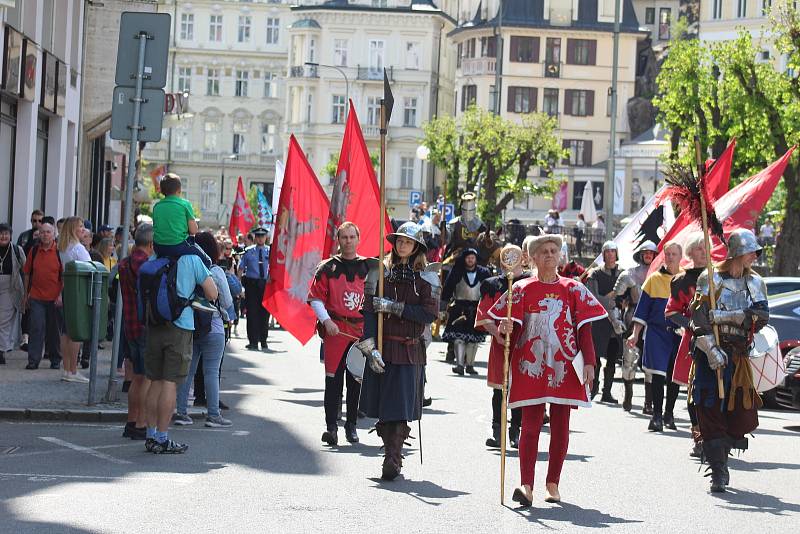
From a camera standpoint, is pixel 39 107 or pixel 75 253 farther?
pixel 39 107

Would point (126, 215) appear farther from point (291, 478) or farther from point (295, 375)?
point (295, 375)

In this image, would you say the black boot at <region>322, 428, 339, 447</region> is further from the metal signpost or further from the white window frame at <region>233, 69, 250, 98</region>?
the white window frame at <region>233, 69, 250, 98</region>

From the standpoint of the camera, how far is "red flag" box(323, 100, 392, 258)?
16.6 metres

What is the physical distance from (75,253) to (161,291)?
6759 mm

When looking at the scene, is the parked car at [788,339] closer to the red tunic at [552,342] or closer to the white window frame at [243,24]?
the red tunic at [552,342]

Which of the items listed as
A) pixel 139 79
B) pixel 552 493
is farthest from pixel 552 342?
pixel 139 79

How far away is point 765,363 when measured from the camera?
37.4 feet

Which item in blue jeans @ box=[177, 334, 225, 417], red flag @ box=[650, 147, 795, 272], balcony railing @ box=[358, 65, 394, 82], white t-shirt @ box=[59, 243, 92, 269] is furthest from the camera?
balcony railing @ box=[358, 65, 394, 82]

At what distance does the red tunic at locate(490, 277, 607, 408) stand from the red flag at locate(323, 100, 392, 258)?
6.19 metres

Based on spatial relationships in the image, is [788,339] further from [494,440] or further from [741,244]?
[741,244]

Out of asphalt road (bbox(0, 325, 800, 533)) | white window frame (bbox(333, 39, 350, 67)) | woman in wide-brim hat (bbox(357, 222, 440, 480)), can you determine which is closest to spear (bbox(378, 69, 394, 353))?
woman in wide-brim hat (bbox(357, 222, 440, 480))

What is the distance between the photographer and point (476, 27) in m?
96.5

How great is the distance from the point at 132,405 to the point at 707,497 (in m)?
4.59

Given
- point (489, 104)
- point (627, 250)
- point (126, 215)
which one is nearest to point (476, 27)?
point (489, 104)
